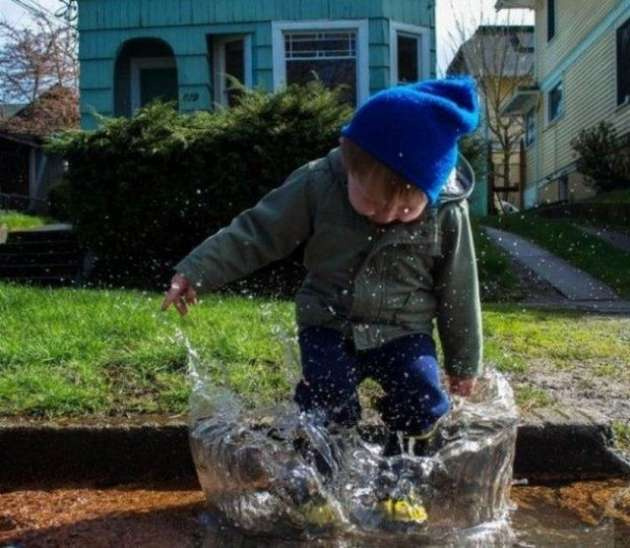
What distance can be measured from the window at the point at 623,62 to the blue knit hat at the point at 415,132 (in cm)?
1690

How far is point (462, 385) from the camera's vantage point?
3305mm

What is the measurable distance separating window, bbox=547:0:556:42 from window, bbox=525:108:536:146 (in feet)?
7.39

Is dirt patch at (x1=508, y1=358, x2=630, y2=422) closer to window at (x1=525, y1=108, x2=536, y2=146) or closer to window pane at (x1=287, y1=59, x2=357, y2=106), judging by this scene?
window pane at (x1=287, y1=59, x2=357, y2=106)

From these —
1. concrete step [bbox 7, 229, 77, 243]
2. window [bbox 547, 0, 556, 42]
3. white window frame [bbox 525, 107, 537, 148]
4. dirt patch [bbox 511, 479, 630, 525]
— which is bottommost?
dirt patch [bbox 511, 479, 630, 525]

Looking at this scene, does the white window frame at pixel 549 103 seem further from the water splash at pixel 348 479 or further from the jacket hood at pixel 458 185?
the water splash at pixel 348 479

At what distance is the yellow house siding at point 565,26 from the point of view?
2128 centimetres

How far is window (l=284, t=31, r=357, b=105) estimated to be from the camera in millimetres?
14680

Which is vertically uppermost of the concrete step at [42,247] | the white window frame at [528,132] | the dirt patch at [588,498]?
the white window frame at [528,132]

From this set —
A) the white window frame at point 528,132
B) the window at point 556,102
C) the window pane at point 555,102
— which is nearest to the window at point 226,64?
the window at point 556,102

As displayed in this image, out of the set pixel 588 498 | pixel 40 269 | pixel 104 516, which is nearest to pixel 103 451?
pixel 104 516

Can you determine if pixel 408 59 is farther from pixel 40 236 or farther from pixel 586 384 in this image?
pixel 586 384

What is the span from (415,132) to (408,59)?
12.6 m

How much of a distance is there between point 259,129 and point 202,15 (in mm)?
6368

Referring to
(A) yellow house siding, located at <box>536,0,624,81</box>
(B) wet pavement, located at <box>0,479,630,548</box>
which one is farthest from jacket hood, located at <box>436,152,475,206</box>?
(A) yellow house siding, located at <box>536,0,624,81</box>
